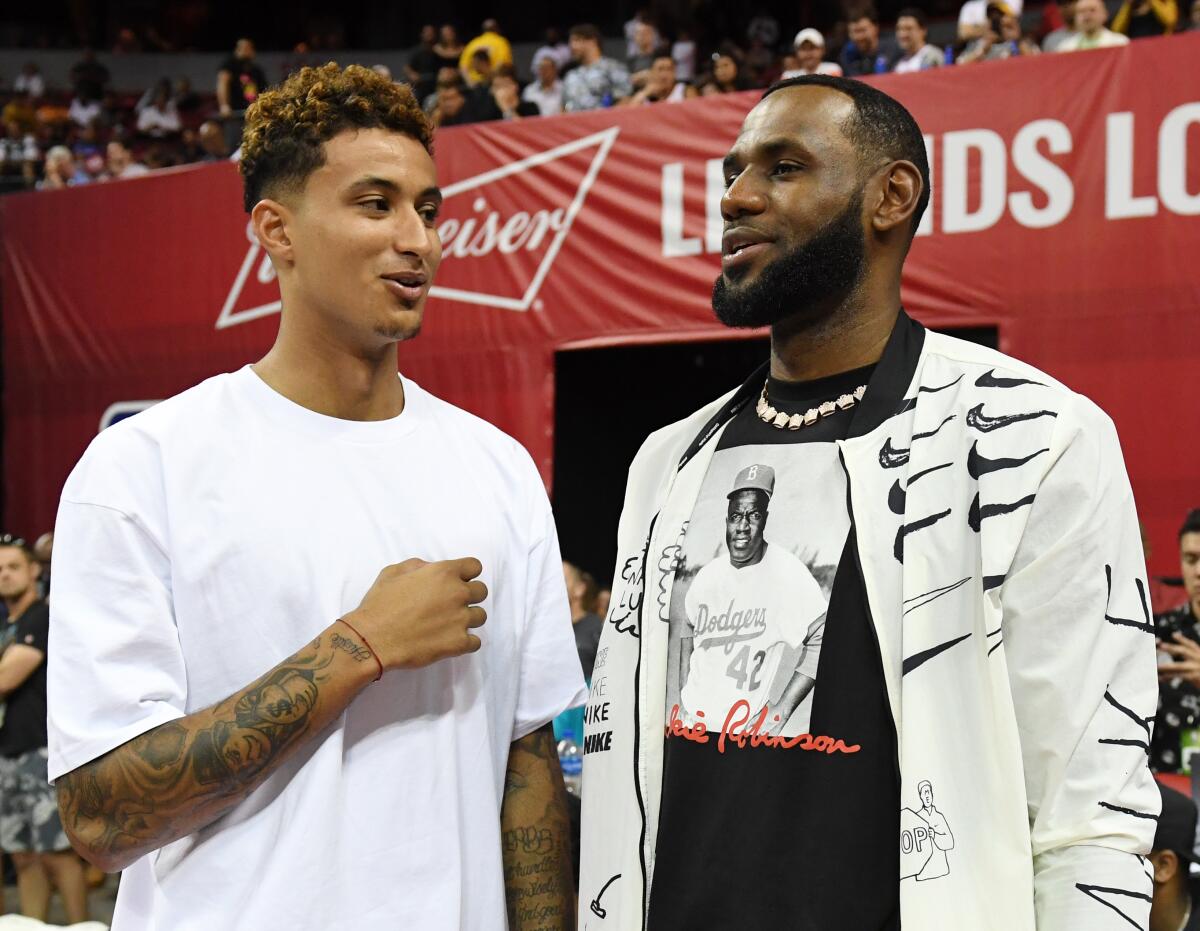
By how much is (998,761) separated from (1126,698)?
165 mm

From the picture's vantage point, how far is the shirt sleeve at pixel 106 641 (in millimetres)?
1708

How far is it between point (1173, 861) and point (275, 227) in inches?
102

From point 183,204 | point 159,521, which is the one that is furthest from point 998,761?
point 183,204

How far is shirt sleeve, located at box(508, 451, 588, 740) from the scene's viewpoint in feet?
6.73

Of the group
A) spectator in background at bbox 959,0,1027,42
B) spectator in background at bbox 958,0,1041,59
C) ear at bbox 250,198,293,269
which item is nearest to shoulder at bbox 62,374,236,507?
ear at bbox 250,198,293,269

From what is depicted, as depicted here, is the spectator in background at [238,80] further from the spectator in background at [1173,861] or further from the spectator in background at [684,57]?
the spectator in background at [1173,861]

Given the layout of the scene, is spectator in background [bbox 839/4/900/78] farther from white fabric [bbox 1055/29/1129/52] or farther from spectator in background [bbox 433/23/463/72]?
spectator in background [bbox 433/23/463/72]

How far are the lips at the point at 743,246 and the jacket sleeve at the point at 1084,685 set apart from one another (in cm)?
54

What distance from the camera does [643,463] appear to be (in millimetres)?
2240

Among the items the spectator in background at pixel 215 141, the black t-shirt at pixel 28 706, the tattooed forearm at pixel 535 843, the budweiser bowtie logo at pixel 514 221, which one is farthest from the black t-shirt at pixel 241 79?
the tattooed forearm at pixel 535 843

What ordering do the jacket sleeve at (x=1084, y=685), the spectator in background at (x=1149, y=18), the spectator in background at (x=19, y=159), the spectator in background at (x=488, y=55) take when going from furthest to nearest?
the spectator in background at (x=19, y=159) < the spectator in background at (x=488, y=55) < the spectator in background at (x=1149, y=18) < the jacket sleeve at (x=1084, y=685)

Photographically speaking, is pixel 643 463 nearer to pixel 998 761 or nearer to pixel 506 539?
pixel 506 539

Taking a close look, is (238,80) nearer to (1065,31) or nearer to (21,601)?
(1065,31)

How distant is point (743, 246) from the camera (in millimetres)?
2078
